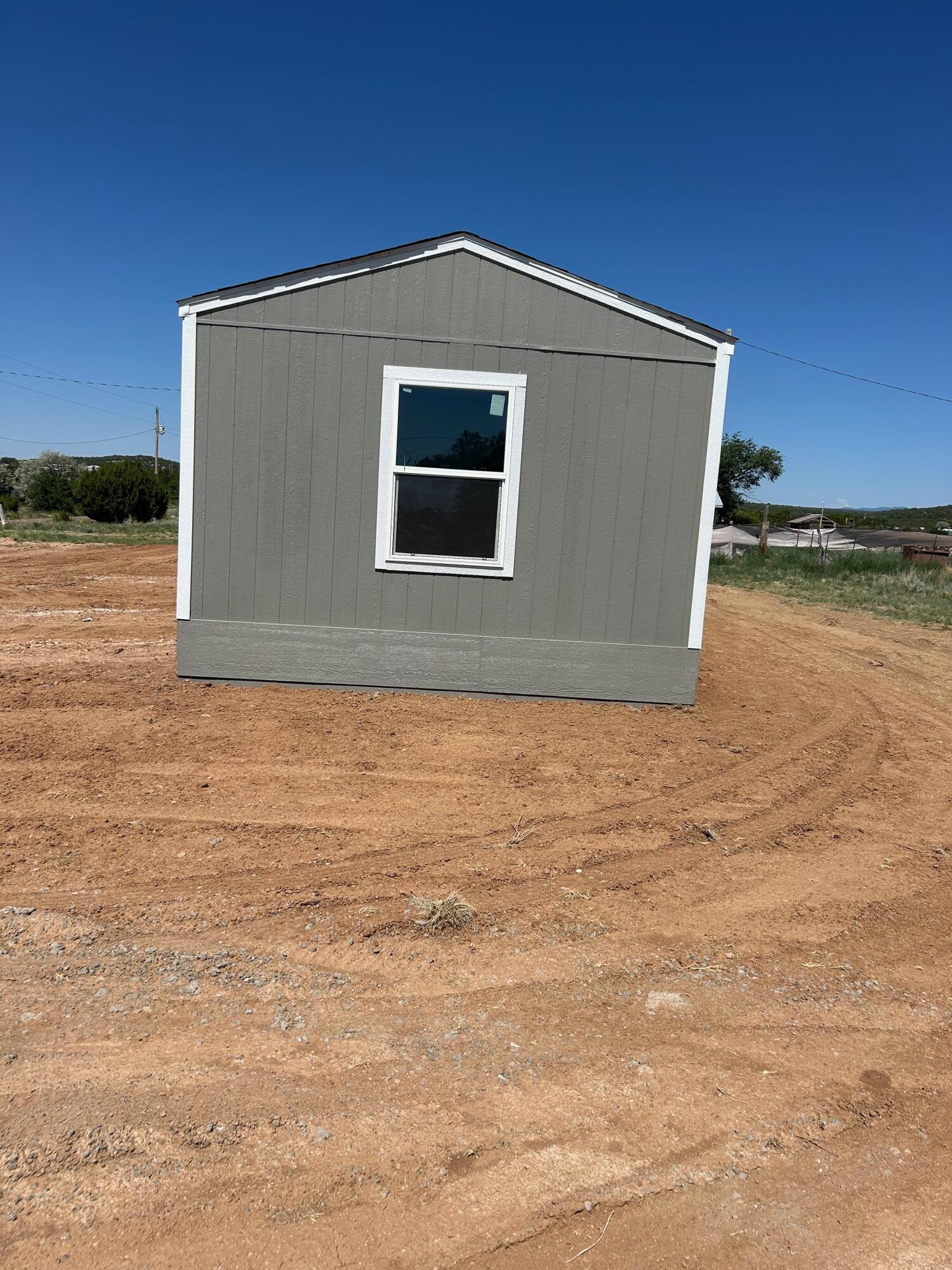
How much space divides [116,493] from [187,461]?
90.6 ft

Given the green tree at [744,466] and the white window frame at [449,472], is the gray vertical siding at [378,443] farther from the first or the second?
the green tree at [744,466]

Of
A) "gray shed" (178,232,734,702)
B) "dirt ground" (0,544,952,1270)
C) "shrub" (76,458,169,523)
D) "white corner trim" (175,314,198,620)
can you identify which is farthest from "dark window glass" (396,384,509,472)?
"shrub" (76,458,169,523)

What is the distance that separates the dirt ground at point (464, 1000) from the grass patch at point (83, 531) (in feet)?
44.9

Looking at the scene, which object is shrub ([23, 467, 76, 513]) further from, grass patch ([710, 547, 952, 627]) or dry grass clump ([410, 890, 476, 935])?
dry grass clump ([410, 890, 476, 935])

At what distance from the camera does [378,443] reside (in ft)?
21.1

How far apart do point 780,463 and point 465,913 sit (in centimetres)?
4920

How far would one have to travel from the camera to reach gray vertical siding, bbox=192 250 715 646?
249 inches

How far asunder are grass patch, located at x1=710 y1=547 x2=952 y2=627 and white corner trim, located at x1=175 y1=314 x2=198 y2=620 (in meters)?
11.3

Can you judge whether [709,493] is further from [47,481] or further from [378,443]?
[47,481]

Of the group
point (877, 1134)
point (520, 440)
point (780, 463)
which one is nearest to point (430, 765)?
point (520, 440)

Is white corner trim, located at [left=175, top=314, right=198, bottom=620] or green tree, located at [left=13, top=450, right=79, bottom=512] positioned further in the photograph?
green tree, located at [left=13, top=450, right=79, bottom=512]

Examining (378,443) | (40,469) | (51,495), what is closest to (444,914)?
(378,443)

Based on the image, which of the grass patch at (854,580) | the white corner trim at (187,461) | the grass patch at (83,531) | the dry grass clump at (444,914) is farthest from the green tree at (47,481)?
the dry grass clump at (444,914)

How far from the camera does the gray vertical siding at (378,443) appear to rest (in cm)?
633
